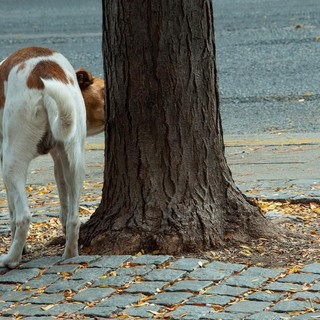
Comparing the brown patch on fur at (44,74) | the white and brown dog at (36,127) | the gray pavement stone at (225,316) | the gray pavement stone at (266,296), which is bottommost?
the gray pavement stone at (225,316)

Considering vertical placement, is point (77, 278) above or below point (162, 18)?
below

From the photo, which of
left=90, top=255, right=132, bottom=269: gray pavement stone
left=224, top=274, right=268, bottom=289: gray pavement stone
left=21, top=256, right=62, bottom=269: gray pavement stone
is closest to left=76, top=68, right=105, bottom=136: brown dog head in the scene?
left=21, top=256, right=62, bottom=269: gray pavement stone

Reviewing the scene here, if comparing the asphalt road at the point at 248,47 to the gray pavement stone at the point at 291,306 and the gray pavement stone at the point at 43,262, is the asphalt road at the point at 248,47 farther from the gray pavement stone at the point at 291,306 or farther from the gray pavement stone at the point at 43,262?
the gray pavement stone at the point at 291,306

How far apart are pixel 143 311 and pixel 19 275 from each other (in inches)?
40.6

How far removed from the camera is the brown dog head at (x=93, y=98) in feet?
22.2

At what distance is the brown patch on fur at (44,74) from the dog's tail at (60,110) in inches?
4.0

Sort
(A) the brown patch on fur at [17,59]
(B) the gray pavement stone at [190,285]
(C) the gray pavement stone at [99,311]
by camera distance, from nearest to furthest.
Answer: (C) the gray pavement stone at [99,311] < (B) the gray pavement stone at [190,285] < (A) the brown patch on fur at [17,59]

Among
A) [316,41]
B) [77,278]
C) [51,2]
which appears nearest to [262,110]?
[316,41]

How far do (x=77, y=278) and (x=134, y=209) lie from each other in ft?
2.36

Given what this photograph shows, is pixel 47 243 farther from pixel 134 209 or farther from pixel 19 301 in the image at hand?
pixel 19 301

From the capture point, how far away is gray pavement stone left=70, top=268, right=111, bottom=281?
5516 millimetres

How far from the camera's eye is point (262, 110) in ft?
39.1

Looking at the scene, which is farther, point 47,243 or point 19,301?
point 47,243

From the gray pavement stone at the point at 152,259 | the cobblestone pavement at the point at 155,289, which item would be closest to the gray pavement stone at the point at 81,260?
the cobblestone pavement at the point at 155,289
